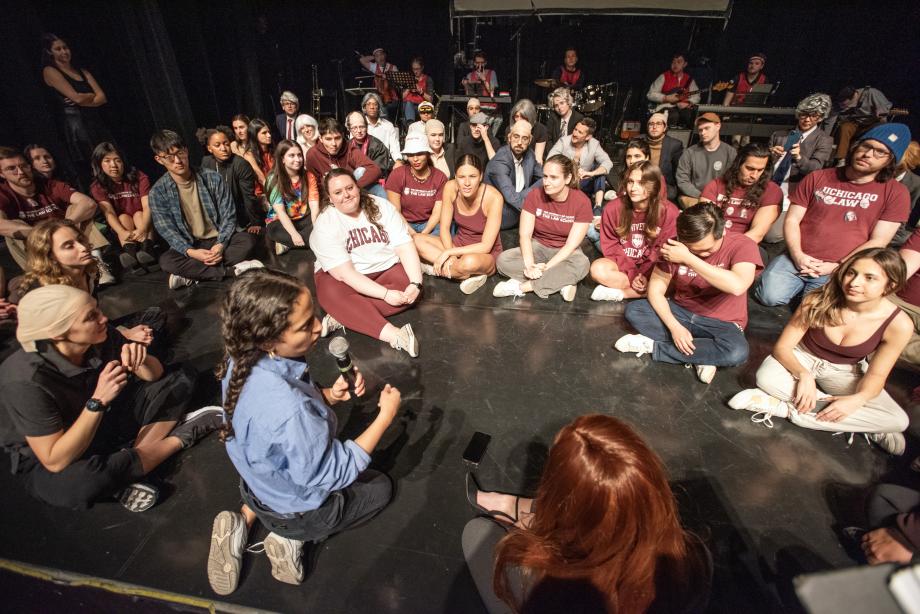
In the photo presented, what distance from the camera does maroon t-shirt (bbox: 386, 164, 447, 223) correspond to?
13.1ft

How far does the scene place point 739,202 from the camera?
3512mm

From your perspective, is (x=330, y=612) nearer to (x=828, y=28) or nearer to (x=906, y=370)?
(x=906, y=370)

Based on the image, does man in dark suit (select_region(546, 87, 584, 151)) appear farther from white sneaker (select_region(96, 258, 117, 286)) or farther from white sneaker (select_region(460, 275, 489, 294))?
white sneaker (select_region(96, 258, 117, 286))

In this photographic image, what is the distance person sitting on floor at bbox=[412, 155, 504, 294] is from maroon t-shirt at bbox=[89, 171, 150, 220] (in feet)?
8.77

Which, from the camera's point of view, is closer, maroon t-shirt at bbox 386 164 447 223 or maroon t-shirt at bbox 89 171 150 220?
maroon t-shirt at bbox 89 171 150 220

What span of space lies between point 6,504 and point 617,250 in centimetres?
400

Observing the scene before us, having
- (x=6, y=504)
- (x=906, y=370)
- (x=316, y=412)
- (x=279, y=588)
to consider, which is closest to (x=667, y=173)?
(x=906, y=370)

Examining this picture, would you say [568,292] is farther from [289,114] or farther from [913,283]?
[289,114]

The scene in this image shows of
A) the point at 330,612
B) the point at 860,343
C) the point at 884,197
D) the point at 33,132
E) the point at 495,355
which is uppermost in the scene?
the point at 33,132

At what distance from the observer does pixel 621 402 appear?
8.08 feet

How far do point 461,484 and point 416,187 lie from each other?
112 inches

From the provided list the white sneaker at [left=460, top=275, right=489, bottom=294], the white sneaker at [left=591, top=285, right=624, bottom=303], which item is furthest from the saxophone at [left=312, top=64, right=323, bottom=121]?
the white sneaker at [left=591, top=285, right=624, bottom=303]

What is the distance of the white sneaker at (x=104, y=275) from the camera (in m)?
3.71

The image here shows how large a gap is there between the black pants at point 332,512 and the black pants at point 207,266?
2661 millimetres
